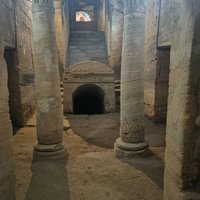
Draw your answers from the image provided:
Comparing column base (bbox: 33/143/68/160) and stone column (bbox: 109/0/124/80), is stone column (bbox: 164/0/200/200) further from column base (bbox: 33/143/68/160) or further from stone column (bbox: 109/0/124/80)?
stone column (bbox: 109/0/124/80)

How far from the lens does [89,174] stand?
4.13m

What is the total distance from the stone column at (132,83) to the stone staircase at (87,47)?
8213 millimetres

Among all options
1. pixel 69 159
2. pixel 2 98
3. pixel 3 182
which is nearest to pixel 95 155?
pixel 69 159

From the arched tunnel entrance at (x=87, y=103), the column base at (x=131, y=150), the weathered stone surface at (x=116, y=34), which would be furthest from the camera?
the arched tunnel entrance at (x=87, y=103)

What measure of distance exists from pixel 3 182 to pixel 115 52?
10084mm

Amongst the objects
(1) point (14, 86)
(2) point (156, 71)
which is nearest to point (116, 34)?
(2) point (156, 71)

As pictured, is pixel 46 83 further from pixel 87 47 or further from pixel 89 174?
pixel 87 47

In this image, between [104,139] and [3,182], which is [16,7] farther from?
[3,182]

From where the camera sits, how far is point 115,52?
38.2 ft

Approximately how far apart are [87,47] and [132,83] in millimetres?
9676

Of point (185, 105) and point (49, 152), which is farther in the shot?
point (49, 152)

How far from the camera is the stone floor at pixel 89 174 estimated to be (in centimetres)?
350

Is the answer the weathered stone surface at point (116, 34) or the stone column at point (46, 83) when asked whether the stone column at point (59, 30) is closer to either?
the weathered stone surface at point (116, 34)

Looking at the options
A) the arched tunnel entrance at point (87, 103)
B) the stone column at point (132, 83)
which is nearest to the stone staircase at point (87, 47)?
the arched tunnel entrance at point (87, 103)
